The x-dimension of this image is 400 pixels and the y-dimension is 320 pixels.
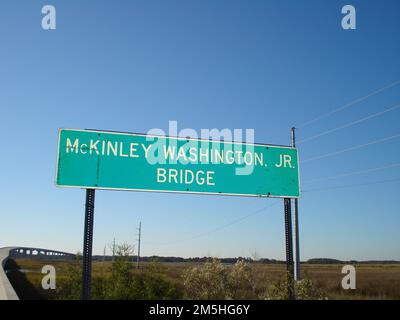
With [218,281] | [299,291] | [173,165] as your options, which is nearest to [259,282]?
[218,281]

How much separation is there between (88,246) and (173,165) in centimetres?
225

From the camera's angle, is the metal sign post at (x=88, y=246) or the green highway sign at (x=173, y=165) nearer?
the metal sign post at (x=88, y=246)

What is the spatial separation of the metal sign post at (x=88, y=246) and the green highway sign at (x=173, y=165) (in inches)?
10.9

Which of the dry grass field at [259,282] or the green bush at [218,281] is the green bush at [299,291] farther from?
the green bush at [218,281]

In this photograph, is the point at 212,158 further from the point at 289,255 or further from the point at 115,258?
the point at 115,258

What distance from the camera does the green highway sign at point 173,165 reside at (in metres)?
7.30

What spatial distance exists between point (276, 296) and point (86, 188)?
5594mm

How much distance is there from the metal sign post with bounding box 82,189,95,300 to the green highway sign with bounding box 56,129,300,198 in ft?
0.91

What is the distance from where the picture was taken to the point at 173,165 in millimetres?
7855

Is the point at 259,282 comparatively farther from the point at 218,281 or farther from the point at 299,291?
the point at 299,291

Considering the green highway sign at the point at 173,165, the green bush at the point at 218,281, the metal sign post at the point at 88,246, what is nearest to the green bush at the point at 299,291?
the green highway sign at the point at 173,165

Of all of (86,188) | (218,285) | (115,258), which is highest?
(86,188)
